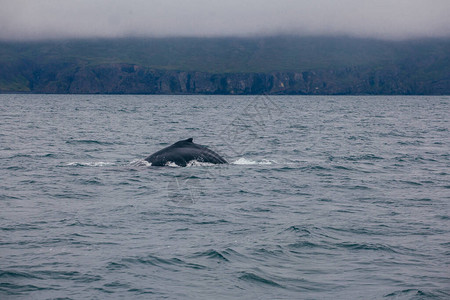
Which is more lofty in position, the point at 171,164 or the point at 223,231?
the point at 171,164

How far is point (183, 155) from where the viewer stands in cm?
2352

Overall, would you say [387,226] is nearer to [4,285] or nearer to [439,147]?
[4,285]

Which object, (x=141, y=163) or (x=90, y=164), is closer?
(x=141, y=163)

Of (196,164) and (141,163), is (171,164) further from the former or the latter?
(141,163)

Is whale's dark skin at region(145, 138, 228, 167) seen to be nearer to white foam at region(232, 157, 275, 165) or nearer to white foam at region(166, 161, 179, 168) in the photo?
white foam at region(166, 161, 179, 168)

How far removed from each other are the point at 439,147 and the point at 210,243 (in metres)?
28.1

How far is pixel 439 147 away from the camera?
36219 mm

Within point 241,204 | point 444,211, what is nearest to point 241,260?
point 241,204

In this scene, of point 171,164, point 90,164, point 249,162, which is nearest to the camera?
point 171,164

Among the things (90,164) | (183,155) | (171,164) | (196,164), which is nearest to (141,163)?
(171,164)

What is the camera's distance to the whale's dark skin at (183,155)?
2331 cm

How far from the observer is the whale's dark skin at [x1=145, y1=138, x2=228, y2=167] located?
23.3 metres

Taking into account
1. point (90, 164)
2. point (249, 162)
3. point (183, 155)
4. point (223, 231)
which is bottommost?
point (223, 231)

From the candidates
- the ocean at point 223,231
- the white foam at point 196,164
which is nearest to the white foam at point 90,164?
the ocean at point 223,231
